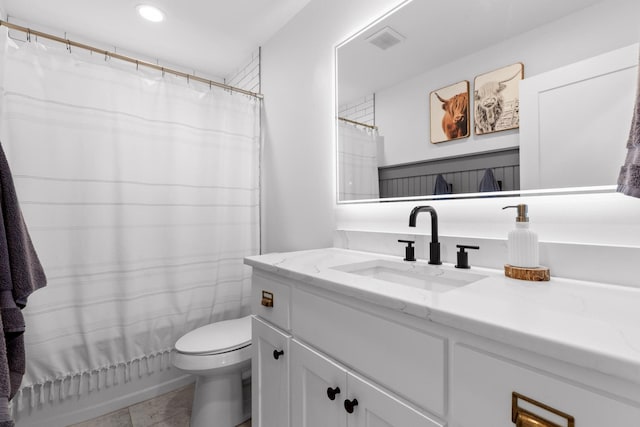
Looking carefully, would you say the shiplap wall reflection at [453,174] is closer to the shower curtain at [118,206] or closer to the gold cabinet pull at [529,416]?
the gold cabinet pull at [529,416]

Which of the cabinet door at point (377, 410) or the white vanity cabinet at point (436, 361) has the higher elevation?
the white vanity cabinet at point (436, 361)

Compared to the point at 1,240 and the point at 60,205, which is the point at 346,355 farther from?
the point at 60,205

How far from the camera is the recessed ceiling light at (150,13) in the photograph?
180 cm

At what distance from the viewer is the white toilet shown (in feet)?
4.62

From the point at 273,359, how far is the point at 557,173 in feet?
3.72

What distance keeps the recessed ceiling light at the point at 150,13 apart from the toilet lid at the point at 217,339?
196 centimetres

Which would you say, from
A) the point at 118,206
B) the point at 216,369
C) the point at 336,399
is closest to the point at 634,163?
the point at 336,399

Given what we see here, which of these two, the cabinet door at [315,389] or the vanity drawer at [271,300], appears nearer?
the cabinet door at [315,389]

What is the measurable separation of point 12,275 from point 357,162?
1.32 m

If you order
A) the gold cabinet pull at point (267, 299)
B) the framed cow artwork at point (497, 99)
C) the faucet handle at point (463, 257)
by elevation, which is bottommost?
the gold cabinet pull at point (267, 299)

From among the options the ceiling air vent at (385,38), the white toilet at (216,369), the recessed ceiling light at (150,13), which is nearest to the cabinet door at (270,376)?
the white toilet at (216,369)

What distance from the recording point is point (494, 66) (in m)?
1.01

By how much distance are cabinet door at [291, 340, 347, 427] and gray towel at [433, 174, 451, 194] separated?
0.76 metres

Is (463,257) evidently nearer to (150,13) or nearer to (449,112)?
(449,112)
